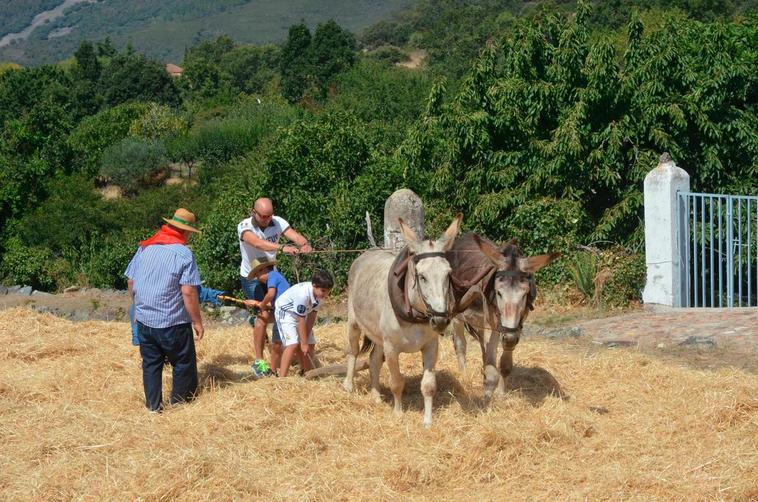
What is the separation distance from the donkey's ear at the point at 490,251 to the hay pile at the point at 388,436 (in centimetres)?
126

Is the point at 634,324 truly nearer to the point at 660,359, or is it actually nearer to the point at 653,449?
the point at 660,359

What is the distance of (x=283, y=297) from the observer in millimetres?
9453

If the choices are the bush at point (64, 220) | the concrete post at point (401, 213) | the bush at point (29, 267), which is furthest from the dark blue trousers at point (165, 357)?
the bush at point (64, 220)

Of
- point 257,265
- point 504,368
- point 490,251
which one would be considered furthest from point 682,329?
point 257,265

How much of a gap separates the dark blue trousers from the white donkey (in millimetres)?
1520

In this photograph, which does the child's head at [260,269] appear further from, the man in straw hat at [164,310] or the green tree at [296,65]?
the green tree at [296,65]

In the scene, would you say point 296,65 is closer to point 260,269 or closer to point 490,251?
point 260,269

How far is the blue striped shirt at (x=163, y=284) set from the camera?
8.65 metres

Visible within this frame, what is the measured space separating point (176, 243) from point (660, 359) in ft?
17.6

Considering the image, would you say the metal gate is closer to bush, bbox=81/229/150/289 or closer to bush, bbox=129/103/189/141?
bush, bbox=81/229/150/289

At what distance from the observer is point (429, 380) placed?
813 cm

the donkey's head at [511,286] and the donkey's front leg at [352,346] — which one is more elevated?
the donkey's head at [511,286]

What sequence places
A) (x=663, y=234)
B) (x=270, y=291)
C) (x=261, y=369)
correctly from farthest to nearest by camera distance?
(x=663, y=234), (x=270, y=291), (x=261, y=369)

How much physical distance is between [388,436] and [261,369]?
7.37 ft
